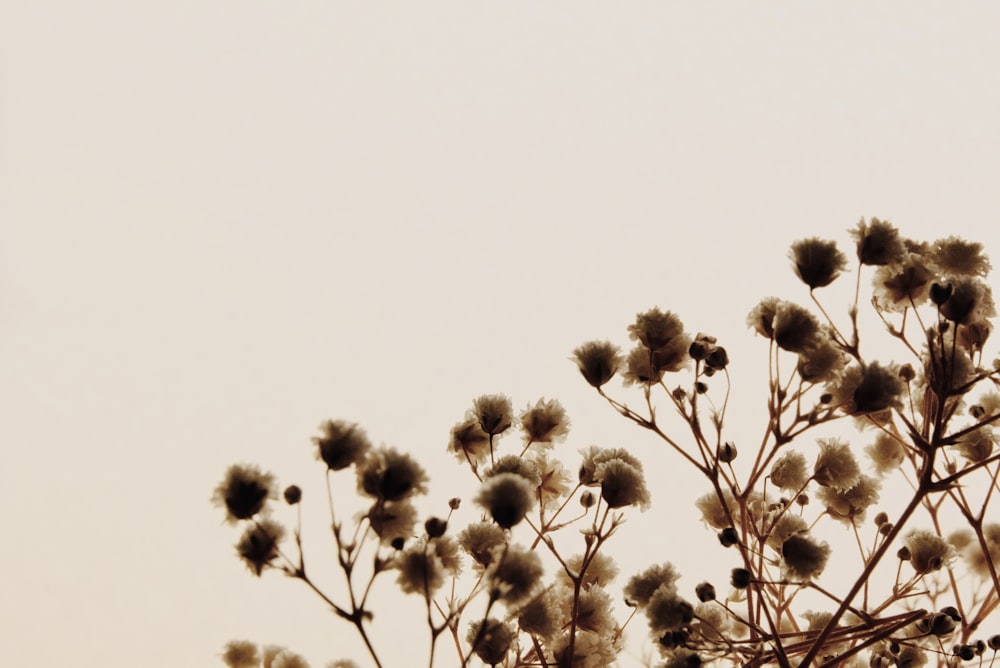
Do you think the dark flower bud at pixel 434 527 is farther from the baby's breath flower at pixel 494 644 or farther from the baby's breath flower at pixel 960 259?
the baby's breath flower at pixel 960 259

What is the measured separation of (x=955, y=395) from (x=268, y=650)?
78cm

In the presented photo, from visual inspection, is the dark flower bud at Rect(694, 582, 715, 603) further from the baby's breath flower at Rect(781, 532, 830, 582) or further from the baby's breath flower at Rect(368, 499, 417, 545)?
the baby's breath flower at Rect(368, 499, 417, 545)

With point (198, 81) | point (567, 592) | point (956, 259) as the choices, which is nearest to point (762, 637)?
point (567, 592)

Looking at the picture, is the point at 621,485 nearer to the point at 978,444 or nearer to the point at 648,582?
the point at 648,582

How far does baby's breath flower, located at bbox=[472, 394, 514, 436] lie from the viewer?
907mm

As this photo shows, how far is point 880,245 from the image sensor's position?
2.73 feet

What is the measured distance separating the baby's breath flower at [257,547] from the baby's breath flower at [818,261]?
594 mm

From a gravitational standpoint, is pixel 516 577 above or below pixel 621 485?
below

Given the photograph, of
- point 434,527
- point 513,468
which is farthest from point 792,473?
point 434,527

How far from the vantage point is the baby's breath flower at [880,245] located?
2.72 feet

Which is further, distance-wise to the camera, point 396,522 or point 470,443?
point 470,443

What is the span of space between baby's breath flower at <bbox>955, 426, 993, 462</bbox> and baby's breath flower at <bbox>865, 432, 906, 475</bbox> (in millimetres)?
77

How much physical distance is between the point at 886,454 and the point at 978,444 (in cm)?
12

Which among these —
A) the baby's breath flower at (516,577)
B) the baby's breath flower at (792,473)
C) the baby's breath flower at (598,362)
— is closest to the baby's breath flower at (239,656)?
the baby's breath flower at (516,577)
